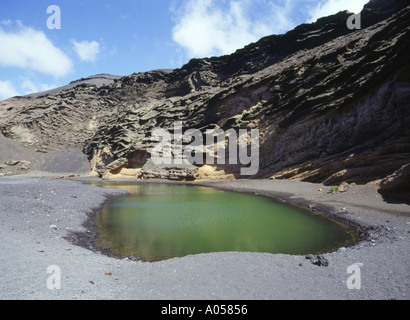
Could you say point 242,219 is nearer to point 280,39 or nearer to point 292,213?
point 292,213

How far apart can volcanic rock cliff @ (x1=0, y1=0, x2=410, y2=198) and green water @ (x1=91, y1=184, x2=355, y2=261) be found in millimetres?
6378

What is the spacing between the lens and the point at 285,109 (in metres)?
29.2

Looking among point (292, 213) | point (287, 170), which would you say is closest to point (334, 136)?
point (287, 170)

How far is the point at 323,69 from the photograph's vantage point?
2725 cm

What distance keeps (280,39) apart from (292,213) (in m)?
45.0

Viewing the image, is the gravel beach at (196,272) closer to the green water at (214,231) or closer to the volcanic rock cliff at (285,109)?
the green water at (214,231)

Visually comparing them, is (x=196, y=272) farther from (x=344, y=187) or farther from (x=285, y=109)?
(x=285, y=109)

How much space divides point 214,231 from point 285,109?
2370cm

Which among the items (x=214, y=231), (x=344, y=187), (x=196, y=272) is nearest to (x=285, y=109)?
(x=344, y=187)

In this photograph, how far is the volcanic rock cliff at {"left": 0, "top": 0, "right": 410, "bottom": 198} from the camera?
17.5 m

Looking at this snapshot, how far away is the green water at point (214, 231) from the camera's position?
26.0ft

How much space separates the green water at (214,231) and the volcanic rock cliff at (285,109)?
20.9 ft

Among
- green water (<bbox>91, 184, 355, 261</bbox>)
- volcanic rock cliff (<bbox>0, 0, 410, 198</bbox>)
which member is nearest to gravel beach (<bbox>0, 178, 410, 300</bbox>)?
green water (<bbox>91, 184, 355, 261</bbox>)

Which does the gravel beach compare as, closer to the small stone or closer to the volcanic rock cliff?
the small stone
